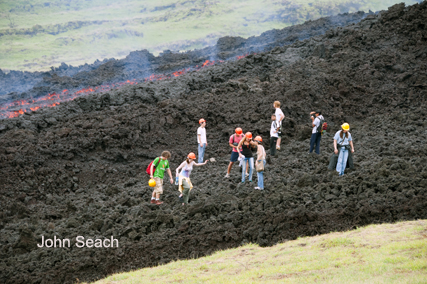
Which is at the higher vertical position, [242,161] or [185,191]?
[242,161]

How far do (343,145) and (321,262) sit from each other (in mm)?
4942

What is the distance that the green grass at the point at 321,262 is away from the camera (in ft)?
25.4

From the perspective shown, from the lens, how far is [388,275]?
24.5ft

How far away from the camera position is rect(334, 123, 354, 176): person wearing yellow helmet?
12.4m

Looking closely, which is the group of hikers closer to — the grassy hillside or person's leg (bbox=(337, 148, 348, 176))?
person's leg (bbox=(337, 148, 348, 176))

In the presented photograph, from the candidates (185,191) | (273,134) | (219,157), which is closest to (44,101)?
(219,157)

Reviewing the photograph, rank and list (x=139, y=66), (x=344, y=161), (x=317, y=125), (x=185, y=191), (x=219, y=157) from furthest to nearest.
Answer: (x=139, y=66), (x=219, y=157), (x=317, y=125), (x=344, y=161), (x=185, y=191)

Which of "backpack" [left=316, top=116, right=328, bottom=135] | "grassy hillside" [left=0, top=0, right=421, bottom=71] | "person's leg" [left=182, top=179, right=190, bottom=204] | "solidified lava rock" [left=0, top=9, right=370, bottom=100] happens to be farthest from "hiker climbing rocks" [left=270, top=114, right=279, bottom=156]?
"grassy hillside" [left=0, top=0, right=421, bottom=71]

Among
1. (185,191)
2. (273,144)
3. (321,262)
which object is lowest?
(321,262)

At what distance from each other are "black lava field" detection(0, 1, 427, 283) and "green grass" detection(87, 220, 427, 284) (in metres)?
0.65

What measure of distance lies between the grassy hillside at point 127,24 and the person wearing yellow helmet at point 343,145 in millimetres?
51100

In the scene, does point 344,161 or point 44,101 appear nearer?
point 344,161

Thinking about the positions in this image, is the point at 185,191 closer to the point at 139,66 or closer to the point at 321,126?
the point at 321,126

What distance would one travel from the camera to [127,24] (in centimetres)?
7312
